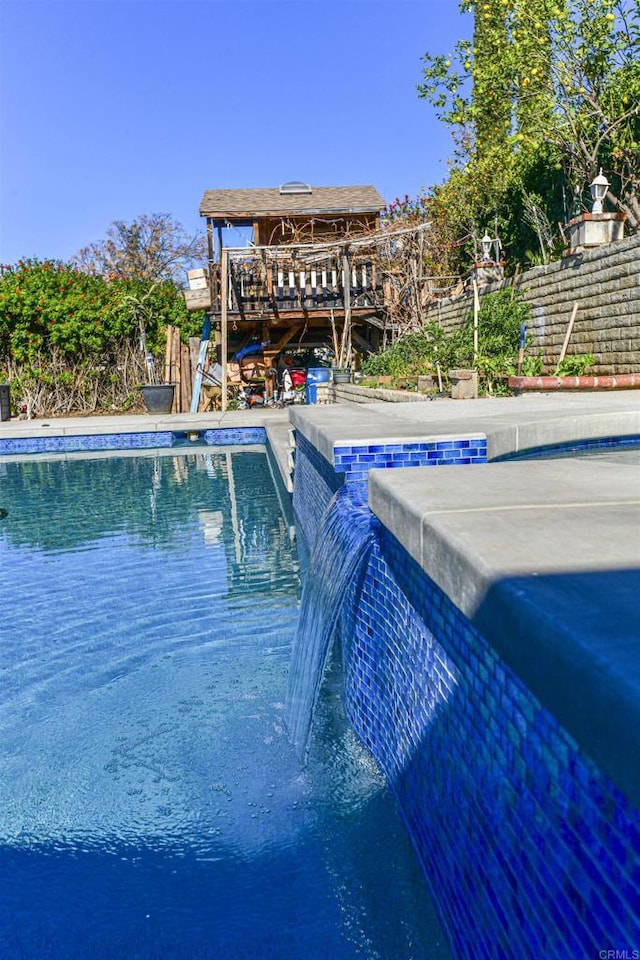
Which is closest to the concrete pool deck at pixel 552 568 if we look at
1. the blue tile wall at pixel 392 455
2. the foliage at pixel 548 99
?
the blue tile wall at pixel 392 455

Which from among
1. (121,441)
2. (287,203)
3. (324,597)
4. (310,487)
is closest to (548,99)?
(121,441)

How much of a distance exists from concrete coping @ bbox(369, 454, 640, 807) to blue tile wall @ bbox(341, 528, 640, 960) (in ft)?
0.37

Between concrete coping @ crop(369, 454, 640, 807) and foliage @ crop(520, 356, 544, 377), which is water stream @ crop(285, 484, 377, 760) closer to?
concrete coping @ crop(369, 454, 640, 807)

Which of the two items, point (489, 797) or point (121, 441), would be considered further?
point (121, 441)

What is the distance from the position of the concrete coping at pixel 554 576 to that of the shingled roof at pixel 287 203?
20.3m

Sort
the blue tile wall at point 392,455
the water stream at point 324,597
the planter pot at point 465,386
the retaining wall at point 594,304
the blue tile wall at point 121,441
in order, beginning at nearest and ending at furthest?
the water stream at point 324,597 < the blue tile wall at point 392,455 < the planter pot at point 465,386 < the retaining wall at point 594,304 < the blue tile wall at point 121,441

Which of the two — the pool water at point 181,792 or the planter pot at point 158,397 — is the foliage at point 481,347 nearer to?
the planter pot at point 158,397

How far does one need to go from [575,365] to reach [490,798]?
9036 mm

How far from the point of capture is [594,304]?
991 centimetres

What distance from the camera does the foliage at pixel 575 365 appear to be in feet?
32.2

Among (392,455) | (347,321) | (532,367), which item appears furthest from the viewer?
(347,321)

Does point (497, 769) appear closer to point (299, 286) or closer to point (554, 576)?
point (554, 576)

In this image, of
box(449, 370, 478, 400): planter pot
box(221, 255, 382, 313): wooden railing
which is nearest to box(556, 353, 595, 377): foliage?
box(449, 370, 478, 400): planter pot

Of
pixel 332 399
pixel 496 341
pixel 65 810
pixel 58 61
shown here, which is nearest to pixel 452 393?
pixel 496 341
